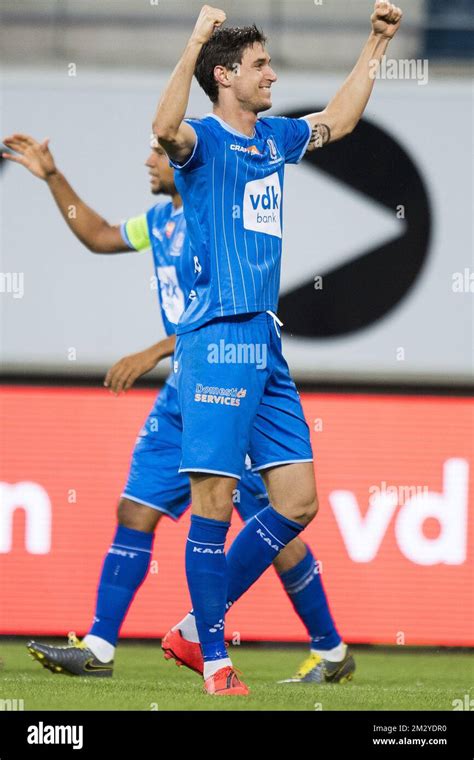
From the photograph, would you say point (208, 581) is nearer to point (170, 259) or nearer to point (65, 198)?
point (170, 259)

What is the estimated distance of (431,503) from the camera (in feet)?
22.8

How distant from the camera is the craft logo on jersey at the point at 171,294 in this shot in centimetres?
554

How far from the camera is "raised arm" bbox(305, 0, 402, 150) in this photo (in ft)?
15.9

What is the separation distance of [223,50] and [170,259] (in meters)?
1.19

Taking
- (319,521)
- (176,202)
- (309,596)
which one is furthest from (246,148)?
(319,521)

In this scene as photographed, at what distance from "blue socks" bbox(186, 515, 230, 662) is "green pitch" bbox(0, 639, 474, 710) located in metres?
0.17

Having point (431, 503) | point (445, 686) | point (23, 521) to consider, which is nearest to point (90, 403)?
point (23, 521)

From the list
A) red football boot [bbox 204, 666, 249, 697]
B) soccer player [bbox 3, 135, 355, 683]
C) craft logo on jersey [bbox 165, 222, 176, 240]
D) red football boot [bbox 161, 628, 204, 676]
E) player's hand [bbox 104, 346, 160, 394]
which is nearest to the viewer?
red football boot [bbox 204, 666, 249, 697]

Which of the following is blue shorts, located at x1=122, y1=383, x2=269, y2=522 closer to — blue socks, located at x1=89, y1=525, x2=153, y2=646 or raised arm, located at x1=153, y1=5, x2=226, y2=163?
blue socks, located at x1=89, y1=525, x2=153, y2=646

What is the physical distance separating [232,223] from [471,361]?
293 centimetres

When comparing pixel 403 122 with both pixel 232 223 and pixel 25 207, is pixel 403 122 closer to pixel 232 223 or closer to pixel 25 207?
pixel 25 207

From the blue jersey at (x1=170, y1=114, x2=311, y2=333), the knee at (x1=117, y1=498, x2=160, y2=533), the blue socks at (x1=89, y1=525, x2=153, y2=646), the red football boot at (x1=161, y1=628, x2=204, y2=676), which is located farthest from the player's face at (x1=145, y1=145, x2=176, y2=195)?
the red football boot at (x1=161, y1=628, x2=204, y2=676)

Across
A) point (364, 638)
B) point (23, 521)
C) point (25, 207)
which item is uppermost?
point (25, 207)
